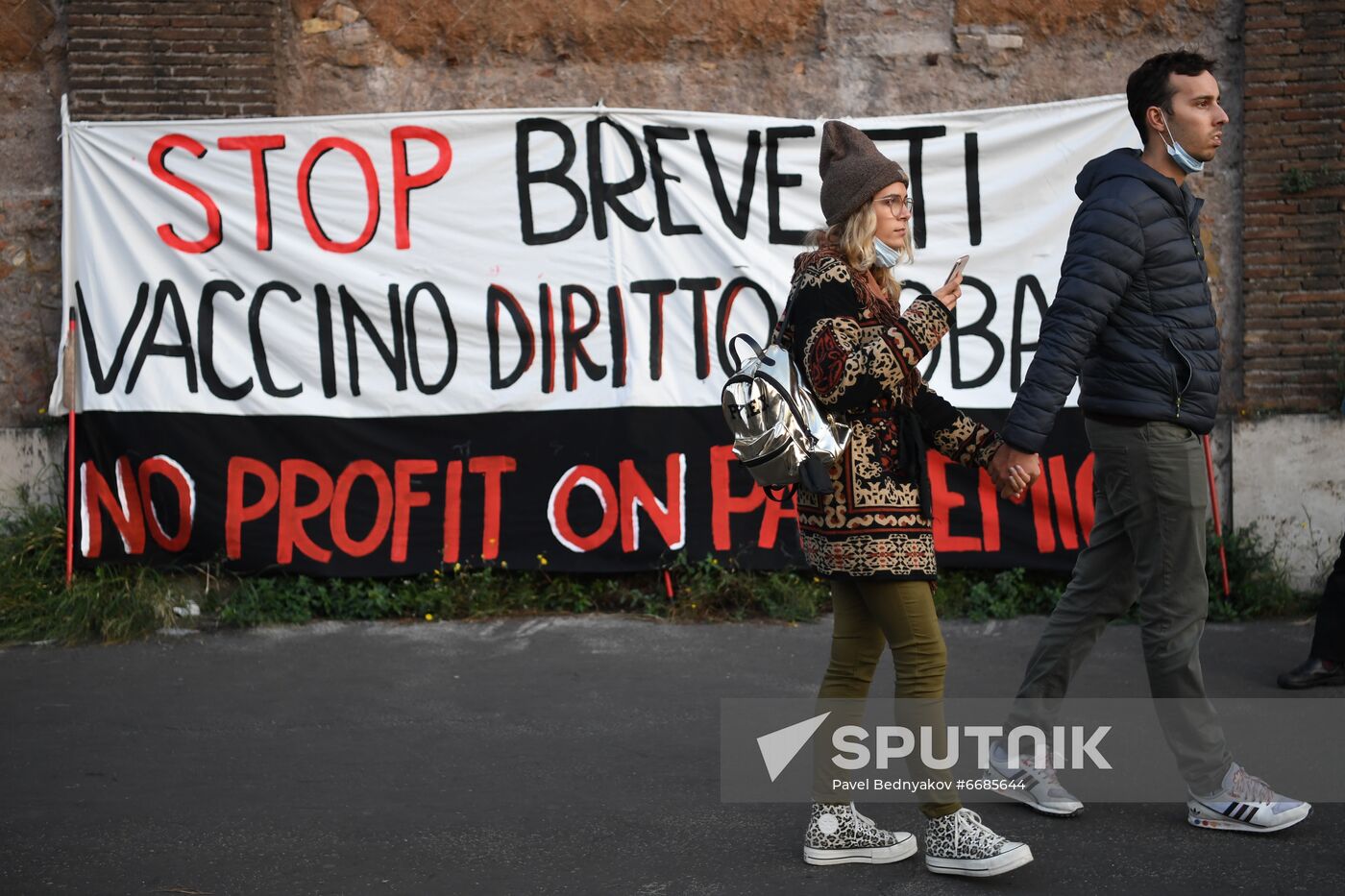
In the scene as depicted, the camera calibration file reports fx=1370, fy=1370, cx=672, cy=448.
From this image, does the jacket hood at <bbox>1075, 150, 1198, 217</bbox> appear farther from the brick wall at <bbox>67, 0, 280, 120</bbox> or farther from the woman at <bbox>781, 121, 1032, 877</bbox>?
the brick wall at <bbox>67, 0, 280, 120</bbox>

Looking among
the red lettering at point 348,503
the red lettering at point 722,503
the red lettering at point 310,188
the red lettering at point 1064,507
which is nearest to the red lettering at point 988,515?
the red lettering at point 1064,507

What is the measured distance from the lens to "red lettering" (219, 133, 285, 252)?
658cm

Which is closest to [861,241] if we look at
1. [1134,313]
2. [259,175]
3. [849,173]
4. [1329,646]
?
[849,173]

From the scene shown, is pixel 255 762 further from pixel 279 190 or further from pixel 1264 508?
pixel 1264 508

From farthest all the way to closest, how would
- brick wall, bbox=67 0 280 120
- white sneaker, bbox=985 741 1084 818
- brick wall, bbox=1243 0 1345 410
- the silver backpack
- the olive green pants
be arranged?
brick wall, bbox=67 0 280 120 < brick wall, bbox=1243 0 1345 410 < white sneaker, bbox=985 741 1084 818 < the olive green pants < the silver backpack

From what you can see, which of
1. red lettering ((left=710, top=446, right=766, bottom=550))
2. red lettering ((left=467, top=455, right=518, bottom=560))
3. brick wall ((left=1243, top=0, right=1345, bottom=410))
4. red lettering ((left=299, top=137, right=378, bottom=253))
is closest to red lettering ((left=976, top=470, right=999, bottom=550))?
red lettering ((left=710, top=446, right=766, bottom=550))

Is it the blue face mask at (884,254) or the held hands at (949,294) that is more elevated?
the blue face mask at (884,254)

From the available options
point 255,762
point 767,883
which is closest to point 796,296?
point 767,883

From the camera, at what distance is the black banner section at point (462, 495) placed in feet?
21.3

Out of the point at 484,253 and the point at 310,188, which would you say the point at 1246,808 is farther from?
the point at 310,188

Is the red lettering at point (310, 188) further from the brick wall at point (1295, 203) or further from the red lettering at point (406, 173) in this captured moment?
the brick wall at point (1295, 203)

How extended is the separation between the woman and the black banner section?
2968 millimetres

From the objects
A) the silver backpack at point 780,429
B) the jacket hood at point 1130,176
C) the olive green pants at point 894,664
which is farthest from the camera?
the jacket hood at point 1130,176

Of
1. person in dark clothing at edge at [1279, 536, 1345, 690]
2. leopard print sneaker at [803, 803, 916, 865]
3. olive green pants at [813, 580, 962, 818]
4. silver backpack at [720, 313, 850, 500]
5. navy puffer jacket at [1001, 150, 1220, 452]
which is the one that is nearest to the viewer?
silver backpack at [720, 313, 850, 500]
